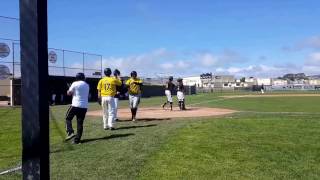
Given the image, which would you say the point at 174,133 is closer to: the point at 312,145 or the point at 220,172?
the point at 312,145

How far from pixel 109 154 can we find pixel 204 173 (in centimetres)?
248

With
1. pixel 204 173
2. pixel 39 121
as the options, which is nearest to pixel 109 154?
pixel 204 173

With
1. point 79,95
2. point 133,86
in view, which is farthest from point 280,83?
point 79,95

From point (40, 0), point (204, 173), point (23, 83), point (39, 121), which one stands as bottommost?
point (204, 173)

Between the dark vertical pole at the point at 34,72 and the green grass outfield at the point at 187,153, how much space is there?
4.65 metres

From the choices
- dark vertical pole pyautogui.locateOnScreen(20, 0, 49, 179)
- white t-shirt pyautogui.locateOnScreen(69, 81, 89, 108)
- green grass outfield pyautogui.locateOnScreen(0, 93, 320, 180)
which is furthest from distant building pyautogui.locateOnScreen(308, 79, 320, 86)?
dark vertical pole pyautogui.locateOnScreen(20, 0, 49, 179)

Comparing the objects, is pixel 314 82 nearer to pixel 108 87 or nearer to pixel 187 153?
pixel 108 87

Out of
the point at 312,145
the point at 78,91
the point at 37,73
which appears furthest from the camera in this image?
the point at 78,91

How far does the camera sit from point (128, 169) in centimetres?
851

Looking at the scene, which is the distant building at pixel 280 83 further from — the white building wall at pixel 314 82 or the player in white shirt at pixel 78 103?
the player in white shirt at pixel 78 103

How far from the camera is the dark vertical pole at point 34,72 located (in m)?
3.32

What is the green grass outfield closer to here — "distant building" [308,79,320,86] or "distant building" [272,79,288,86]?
"distant building" [272,79,288,86]

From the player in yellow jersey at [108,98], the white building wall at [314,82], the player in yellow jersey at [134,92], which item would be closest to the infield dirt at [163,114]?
the player in yellow jersey at [134,92]

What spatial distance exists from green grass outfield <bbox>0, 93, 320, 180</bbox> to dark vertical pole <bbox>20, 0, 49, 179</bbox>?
15.3 feet
